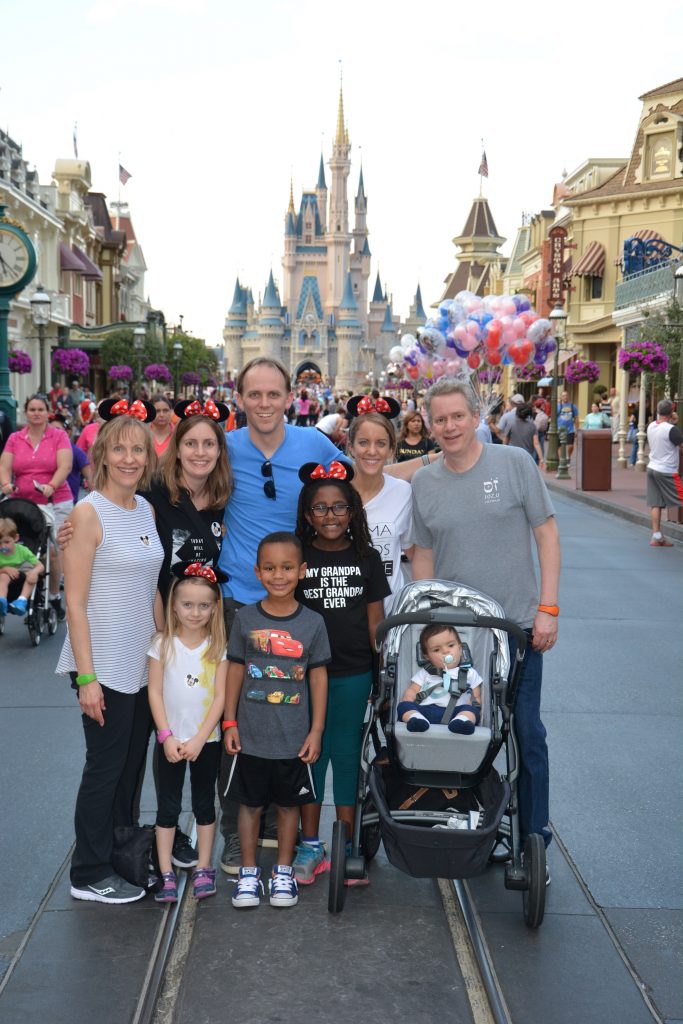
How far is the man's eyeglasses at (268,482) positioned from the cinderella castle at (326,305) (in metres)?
140

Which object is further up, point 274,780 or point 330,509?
point 330,509

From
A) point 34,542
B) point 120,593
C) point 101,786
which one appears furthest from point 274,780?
point 34,542

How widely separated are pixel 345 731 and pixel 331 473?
1.01 metres

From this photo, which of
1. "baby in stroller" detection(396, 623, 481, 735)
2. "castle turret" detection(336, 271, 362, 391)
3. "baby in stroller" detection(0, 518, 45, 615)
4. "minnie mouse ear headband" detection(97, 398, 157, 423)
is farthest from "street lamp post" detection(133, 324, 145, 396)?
"castle turret" detection(336, 271, 362, 391)

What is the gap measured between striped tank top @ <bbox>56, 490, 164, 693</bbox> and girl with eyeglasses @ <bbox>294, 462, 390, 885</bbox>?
604 mm

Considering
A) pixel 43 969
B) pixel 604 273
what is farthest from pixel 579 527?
pixel 604 273

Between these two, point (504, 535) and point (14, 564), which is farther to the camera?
point (14, 564)

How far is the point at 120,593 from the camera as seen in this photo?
414 centimetres

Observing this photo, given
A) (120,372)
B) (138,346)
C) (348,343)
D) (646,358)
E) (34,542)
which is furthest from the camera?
(348,343)

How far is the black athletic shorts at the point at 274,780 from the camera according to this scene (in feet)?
13.7

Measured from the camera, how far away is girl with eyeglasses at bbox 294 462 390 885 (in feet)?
13.9

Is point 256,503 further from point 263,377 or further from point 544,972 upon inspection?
point 544,972

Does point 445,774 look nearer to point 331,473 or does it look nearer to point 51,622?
point 331,473

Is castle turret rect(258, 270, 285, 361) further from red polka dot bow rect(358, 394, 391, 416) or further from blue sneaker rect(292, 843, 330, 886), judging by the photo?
blue sneaker rect(292, 843, 330, 886)
